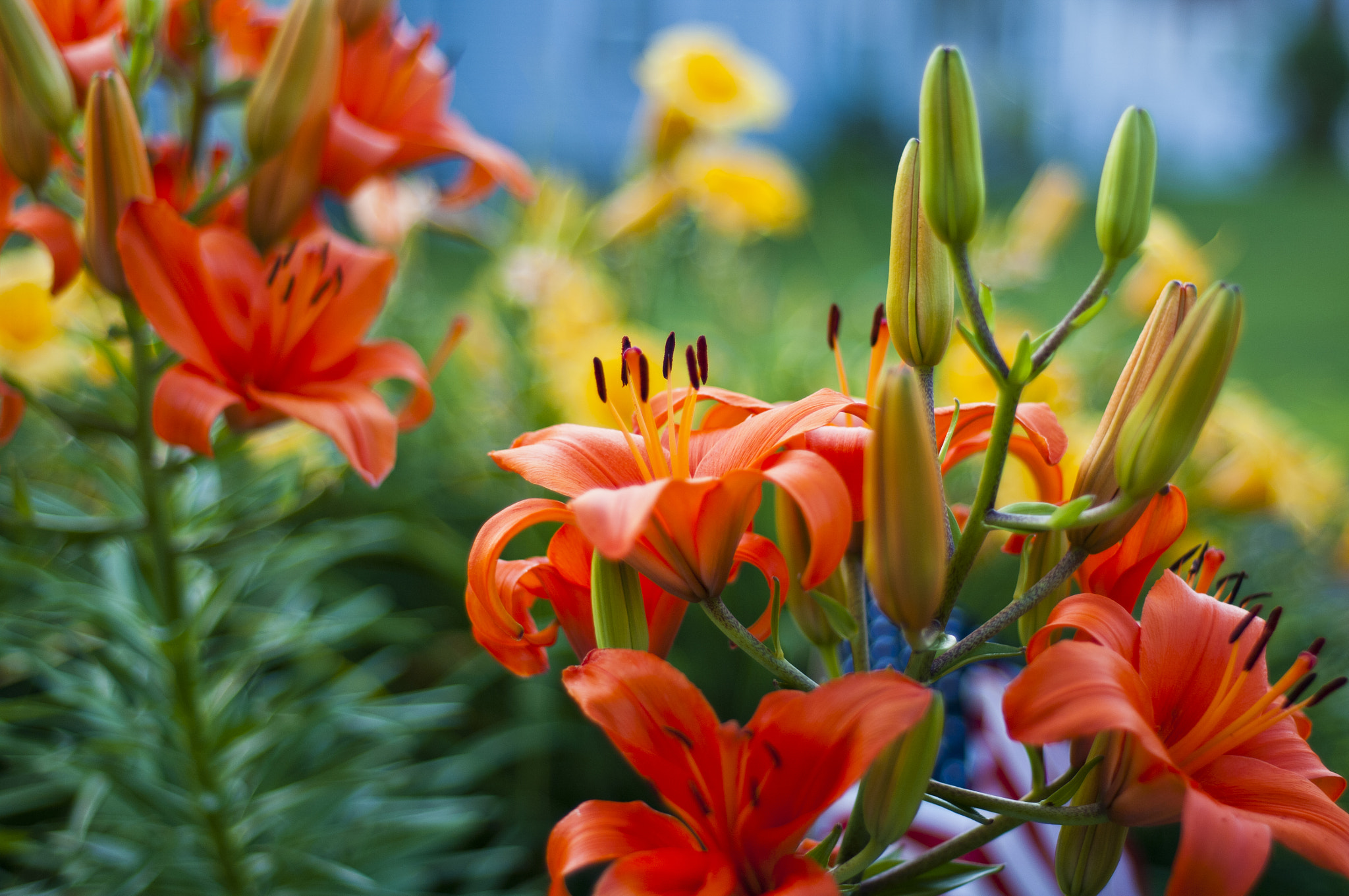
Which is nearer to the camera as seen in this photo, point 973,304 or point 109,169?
point 973,304

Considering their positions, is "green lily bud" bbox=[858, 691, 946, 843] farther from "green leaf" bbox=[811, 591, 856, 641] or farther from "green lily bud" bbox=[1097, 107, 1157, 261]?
"green lily bud" bbox=[1097, 107, 1157, 261]

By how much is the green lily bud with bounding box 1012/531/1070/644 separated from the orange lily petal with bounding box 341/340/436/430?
0.30 m

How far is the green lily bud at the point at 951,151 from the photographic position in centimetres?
27

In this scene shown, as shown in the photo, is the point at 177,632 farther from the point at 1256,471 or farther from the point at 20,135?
the point at 1256,471

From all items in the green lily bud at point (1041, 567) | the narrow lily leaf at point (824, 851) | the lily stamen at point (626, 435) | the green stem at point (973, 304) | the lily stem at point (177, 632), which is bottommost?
the lily stem at point (177, 632)

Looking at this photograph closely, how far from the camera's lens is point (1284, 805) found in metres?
0.26

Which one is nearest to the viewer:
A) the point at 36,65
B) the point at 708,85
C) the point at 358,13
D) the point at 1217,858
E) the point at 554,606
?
the point at 1217,858

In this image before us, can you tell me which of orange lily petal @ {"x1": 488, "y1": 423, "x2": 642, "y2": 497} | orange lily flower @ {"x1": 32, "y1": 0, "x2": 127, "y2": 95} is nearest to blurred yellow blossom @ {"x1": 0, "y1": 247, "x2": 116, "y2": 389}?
orange lily flower @ {"x1": 32, "y1": 0, "x2": 127, "y2": 95}

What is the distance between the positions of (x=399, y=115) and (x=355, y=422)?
230 mm

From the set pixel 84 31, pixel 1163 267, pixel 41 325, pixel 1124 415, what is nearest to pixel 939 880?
pixel 1124 415

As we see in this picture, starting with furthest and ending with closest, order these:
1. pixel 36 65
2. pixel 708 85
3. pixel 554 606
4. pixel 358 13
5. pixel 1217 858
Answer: pixel 708 85, pixel 358 13, pixel 36 65, pixel 554 606, pixel 1217 858

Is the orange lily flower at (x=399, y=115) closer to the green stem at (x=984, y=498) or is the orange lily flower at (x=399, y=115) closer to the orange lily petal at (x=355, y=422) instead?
the orange lily petal at (x=355, y=422)

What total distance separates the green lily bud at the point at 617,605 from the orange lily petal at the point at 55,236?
33 cm

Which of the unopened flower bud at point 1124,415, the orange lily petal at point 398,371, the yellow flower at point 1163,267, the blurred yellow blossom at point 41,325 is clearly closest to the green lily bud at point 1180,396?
the unopened flower bud at point 1124,415
